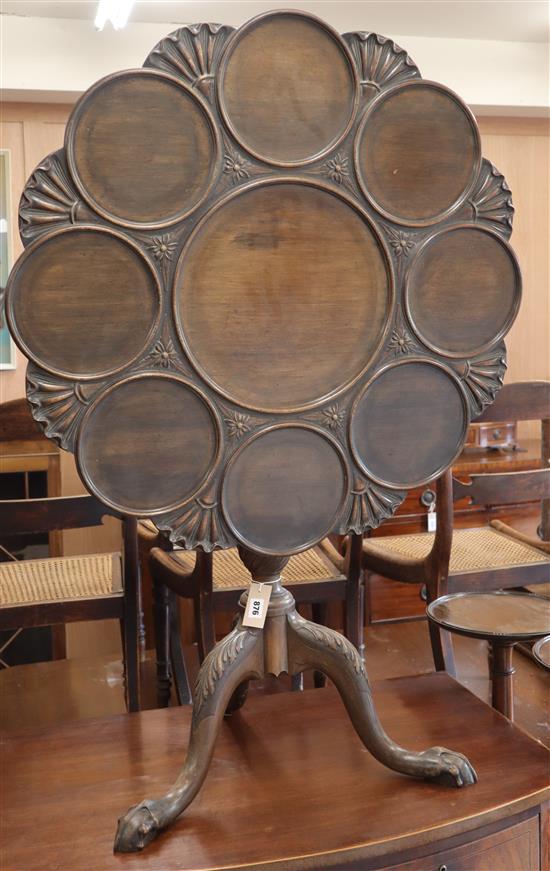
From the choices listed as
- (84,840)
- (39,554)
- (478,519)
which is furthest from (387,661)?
(84,840)

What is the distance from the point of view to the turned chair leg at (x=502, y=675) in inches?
69.9

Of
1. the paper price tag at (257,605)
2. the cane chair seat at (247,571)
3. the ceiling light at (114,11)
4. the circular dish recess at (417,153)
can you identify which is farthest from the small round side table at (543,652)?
the ceiling light at (114,11)

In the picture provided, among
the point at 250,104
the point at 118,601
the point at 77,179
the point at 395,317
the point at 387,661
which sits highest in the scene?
the point at 250,104

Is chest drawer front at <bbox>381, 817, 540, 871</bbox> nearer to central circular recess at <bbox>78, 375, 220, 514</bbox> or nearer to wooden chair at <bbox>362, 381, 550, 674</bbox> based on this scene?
central circular recess at <bbox>78, 375, 220, 514</bbox>

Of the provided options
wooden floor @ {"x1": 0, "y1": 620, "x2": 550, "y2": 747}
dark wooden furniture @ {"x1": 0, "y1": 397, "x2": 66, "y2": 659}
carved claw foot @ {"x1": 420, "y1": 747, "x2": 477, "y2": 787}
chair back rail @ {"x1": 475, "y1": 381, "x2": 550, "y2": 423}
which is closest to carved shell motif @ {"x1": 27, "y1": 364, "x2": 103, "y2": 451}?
carved claw foot @ {"x1": 420, "y1": 747, "x2": 477, "y2": 787}

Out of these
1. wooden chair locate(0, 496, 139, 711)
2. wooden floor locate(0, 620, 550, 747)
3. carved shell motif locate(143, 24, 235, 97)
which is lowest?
wooden floor locate(0, 620, 550, 747)

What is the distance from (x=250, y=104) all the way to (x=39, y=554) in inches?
104

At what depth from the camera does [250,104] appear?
134 centimetres

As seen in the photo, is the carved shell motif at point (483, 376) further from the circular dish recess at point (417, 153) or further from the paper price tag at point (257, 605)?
the paper price tag at point (257, 605)

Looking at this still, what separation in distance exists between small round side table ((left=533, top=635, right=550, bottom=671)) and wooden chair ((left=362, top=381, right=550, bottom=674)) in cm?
62

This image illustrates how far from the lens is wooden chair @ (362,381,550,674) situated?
7.09 ft

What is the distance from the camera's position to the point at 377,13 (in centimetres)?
372

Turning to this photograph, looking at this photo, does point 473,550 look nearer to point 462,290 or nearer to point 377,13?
point 462,290

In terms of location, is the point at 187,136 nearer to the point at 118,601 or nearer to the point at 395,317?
the point at 395,317
